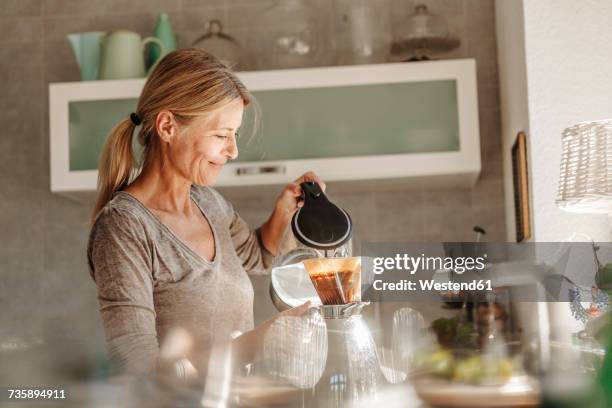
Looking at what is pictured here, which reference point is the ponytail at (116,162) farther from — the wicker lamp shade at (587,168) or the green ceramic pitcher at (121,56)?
the green ceramic pitcher at (121,56)

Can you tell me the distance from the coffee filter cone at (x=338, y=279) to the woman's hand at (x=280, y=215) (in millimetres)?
261

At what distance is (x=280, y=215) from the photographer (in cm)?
100

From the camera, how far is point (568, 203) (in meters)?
1.14

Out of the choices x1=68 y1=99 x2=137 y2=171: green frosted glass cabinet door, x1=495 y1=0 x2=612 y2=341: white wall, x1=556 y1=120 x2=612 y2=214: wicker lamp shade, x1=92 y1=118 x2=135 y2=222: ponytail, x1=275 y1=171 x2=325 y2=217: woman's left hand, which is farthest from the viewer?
x1=68 y1=99 x2=137 y2=171: green frosted glass cabinet door

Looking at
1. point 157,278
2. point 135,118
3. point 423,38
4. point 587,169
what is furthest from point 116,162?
point 423,38

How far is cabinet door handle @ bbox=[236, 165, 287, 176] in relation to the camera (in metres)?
1.87

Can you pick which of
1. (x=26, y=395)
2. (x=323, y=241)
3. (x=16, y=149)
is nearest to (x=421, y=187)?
(x=16, y=149)

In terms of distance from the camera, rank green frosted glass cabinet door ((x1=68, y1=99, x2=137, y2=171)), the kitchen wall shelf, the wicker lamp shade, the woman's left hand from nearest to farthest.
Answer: the woman's left hand → the wicker lamp shade → the kitchen wall shelf → green frosted glass cabinet door ((x1=68, y1=99, x2=137, y2=171))

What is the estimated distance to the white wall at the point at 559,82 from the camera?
135 centimetres

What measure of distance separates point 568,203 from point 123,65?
49.3 inches

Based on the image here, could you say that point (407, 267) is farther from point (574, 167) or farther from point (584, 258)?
point (574, 167)

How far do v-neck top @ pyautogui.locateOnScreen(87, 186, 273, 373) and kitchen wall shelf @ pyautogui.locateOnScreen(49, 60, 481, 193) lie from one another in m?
0.84

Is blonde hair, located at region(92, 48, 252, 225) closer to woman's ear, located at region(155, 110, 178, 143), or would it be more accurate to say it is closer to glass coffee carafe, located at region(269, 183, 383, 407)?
woman's ear, located at region(155, 110, 178, 143)

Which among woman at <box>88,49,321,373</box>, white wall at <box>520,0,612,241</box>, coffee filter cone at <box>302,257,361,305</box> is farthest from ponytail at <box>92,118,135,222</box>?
white wall at <box>520,0,612,241</box>
